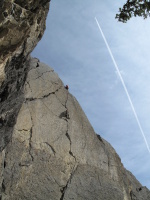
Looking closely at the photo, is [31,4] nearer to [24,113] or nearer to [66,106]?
[24,113]

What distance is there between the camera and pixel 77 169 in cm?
1586

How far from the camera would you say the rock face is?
432 inches

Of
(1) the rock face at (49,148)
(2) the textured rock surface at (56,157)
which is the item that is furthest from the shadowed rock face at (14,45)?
(2) the textured rock surface at (56,157)

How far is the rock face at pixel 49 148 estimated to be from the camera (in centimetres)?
1098

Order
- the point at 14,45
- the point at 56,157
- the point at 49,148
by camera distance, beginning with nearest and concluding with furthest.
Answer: the point at 14,45 → the point at 56,157 → the point at 49,148

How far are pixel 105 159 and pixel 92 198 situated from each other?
3239 millimetres

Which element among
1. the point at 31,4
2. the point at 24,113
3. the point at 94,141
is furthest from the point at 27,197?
the point at 31,4

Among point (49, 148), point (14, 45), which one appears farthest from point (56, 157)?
point (14, 45)

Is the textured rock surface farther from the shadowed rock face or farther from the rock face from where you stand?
the shadowed rock face

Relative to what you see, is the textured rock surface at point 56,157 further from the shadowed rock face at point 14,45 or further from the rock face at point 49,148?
the shadowed rock face at point 14,45

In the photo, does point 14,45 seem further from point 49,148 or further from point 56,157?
point 56,157

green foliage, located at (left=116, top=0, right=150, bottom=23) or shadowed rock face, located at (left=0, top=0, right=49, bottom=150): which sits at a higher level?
green foliage, located at (left=116, top=0, right=150, bottom=23)

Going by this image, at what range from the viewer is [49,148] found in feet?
51.5

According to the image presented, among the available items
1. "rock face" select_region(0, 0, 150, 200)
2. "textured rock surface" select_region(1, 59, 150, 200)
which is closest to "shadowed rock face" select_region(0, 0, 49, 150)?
"rock face" select_region(0, 0, 150, 200)
